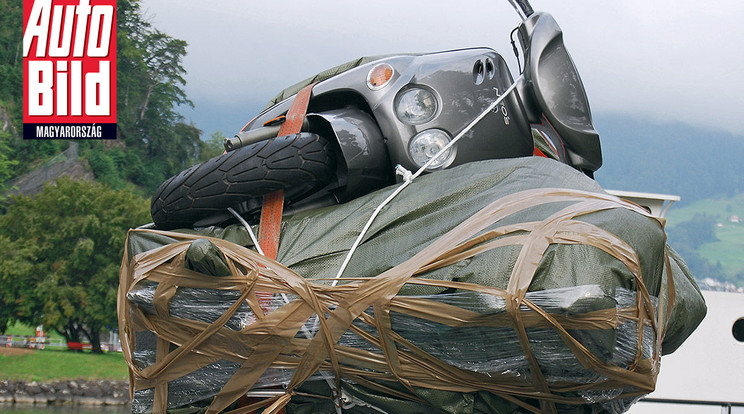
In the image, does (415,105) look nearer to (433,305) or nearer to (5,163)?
(433,305)

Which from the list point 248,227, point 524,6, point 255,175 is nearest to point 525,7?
point 524,6

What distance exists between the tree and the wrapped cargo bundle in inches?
1197

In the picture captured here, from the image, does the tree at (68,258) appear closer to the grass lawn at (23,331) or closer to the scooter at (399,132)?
the grass lawn at (23,331)

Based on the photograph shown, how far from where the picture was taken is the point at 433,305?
227cm

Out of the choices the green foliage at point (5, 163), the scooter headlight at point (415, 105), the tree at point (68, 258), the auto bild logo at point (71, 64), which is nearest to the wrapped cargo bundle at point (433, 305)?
the scooter headlight at point (415, 105)

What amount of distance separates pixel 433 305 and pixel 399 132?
82 cm

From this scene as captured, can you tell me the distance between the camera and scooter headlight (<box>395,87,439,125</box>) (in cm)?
292

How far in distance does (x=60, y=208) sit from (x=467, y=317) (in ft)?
114

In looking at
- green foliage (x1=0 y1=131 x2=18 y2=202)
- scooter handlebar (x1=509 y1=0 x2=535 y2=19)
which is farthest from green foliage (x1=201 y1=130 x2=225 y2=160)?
scooter handlebar (x1=509 y1=0 x2=535 y2=19)

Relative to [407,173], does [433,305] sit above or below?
below

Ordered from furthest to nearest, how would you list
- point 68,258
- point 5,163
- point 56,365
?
1. point 5,163
2. point 68,258
3. point 56,365

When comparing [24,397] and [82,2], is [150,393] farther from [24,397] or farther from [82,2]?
[82,2]

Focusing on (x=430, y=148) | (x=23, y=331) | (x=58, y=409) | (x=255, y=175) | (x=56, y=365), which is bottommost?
(x=23, y=331)

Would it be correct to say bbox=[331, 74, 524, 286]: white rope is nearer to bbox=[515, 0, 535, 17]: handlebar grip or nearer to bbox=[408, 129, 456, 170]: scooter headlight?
bbox=[408, 129, 456, 170]: scooter headlight
